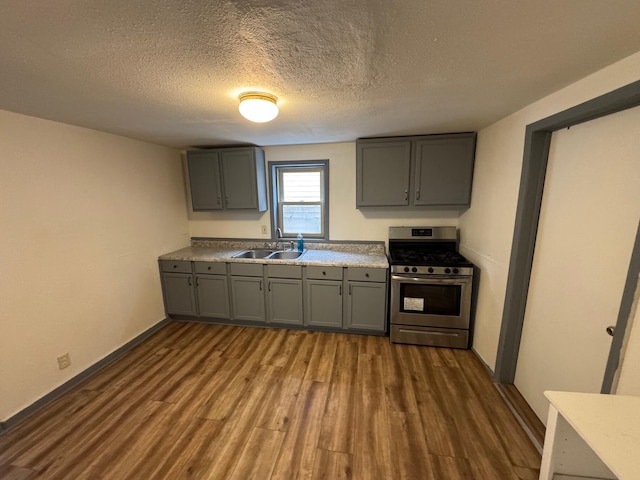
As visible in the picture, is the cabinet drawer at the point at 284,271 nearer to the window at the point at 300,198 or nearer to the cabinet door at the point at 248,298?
the cabinet door at the point at 248,298

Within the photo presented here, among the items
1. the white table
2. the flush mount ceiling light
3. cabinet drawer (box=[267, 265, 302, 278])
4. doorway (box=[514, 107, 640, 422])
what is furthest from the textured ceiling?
cabinet drawer (box=[267, 265, 302, 278])

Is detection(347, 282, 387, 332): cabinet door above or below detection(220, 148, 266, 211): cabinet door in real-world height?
below

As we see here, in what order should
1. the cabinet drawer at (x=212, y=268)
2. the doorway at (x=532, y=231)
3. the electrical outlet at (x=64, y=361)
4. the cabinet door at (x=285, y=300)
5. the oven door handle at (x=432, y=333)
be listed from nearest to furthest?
the doorway at (x=532, y=231) < the electrical outlet at (x=64, y=361) < the oven door handle at (x=432, y=333) < the cabinet door at (x=285, y=300) < the cabinet drawer at (x=212, y=268)

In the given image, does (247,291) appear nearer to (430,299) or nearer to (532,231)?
(430,299)

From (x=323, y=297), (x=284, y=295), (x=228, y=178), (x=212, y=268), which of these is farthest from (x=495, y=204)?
(x=212, y=268)

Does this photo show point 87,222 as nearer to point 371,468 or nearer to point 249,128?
point 249,128

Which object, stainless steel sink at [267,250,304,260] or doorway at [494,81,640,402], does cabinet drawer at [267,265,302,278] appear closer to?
stainless steel sink at [267,250,304,260]

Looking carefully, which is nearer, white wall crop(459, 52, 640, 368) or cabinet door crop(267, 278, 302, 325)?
white wall crop(459, 52, 640, 368)

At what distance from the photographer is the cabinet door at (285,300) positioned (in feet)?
9.91

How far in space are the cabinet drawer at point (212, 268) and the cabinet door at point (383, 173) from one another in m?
1.85

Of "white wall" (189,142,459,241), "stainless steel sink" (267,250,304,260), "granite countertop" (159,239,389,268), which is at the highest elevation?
"white wall" (189,142,459,241)

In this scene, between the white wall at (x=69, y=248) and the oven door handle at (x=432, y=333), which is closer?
the white wall at (x=69, y=248)

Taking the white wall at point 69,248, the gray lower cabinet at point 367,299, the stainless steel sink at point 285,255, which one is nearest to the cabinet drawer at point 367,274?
the gray lower cabinet at point 367,299

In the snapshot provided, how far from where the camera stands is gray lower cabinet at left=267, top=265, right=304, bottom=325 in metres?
2.99
